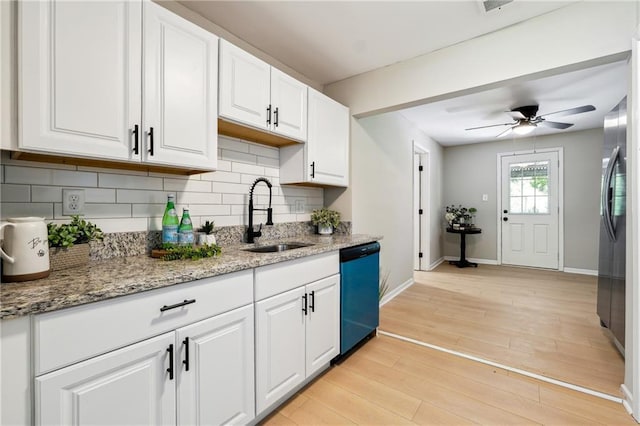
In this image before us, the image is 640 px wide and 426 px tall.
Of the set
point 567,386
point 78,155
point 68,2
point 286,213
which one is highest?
point 68,2

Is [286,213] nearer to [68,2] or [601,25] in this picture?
[68,2]

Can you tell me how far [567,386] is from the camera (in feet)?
6.11

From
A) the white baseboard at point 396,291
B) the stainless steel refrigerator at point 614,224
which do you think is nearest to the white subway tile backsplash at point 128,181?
the white baseboard at point 396,291

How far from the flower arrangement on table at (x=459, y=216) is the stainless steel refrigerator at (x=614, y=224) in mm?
3121

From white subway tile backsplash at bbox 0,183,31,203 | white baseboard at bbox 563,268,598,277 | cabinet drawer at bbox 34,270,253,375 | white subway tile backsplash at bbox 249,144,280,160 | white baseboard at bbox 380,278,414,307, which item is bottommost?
white baseboard at bbox 380,278,414,307

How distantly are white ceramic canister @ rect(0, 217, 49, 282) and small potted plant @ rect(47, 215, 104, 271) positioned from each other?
0.46 feet

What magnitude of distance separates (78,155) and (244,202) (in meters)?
1.12

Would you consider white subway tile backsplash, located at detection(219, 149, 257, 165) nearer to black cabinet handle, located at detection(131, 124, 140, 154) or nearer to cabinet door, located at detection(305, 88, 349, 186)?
cabinet door, located at detection(305, 88, 349, 186)

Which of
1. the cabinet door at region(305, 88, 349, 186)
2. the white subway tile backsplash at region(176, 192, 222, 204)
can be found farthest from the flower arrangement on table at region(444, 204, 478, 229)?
the white subway tile backsplash at region(176, 192, 222, 204)

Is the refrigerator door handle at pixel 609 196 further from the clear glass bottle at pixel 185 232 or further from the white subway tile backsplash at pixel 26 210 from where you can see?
the white subway tile backsplash at pixel 26 210

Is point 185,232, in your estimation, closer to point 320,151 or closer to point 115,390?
point 115,390

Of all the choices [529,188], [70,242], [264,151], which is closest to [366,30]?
[264,151]

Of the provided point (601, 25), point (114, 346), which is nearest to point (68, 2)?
point (114, 346)

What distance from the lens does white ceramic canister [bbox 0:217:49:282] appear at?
974 millimetres
